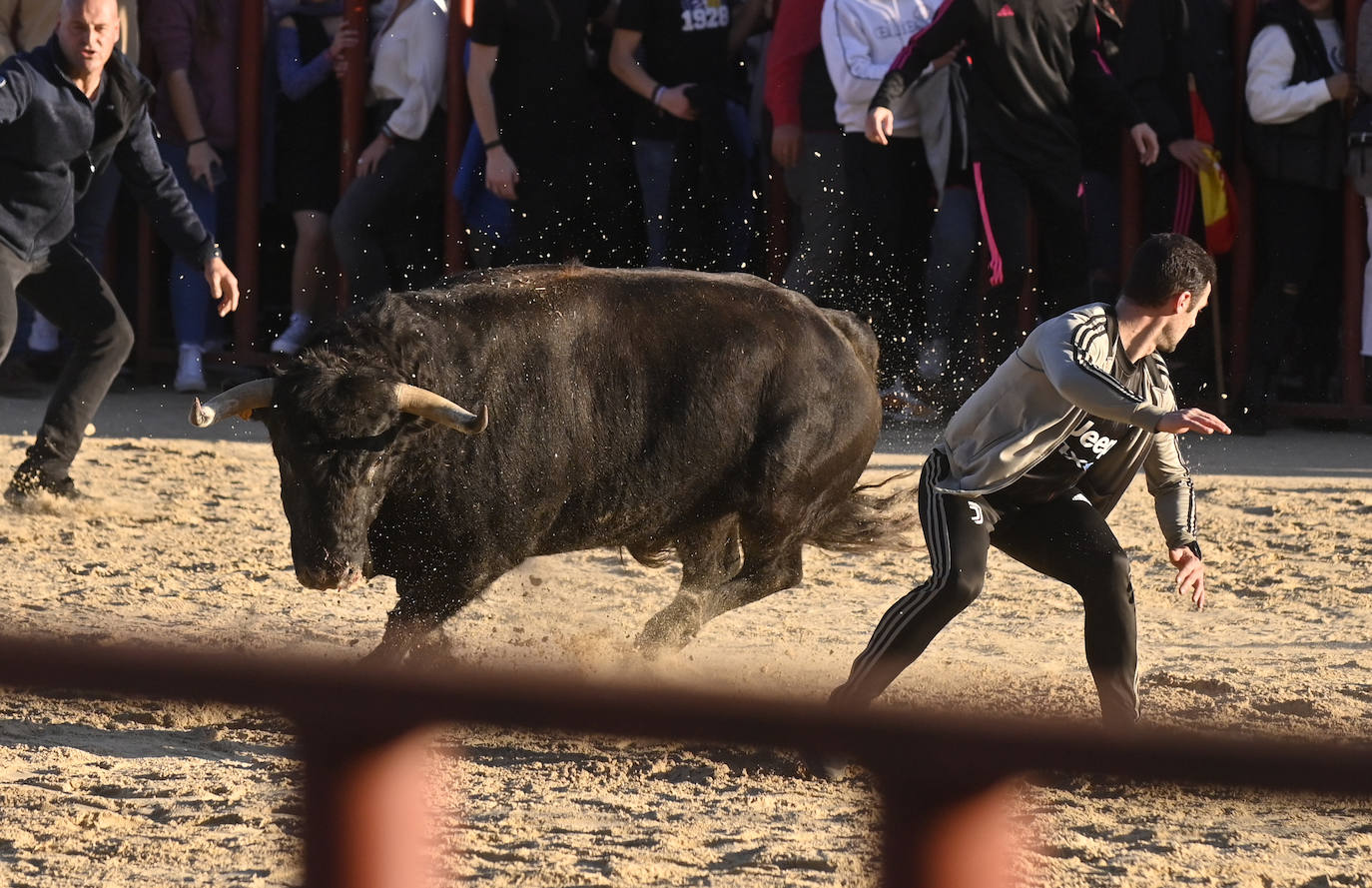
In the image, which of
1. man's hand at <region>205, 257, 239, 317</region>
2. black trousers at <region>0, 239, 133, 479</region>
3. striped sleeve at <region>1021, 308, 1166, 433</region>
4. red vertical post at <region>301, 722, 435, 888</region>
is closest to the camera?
red vertical post at <region>301, 722, 435, 888</region>

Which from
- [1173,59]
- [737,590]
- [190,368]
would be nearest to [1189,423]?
[737,590]

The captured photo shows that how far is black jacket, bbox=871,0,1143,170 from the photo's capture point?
7.99 m

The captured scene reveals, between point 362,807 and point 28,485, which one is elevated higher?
point 362,807

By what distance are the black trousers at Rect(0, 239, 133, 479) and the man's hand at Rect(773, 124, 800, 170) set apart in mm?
2870

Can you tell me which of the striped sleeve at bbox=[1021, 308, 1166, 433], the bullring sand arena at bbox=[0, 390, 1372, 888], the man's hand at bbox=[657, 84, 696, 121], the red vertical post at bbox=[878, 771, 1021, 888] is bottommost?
the bullring sand arena at bbox=[0, 390, 1372, 888]

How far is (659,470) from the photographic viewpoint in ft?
17.6

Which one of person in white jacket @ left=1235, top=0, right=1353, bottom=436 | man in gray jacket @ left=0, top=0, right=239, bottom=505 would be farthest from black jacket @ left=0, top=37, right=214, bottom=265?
person in white jacket @ left=1235, top=0, right=1353, bottom=436

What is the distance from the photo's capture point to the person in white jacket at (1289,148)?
320 inches

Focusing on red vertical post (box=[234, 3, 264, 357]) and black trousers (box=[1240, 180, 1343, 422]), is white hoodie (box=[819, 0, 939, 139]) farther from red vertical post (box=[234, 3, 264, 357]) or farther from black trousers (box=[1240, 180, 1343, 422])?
red vertical post (box=[234, 3, 264, 357])

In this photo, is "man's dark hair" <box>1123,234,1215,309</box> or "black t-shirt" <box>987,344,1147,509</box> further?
"black t-shirt" <box>987,344,1147,509</box>

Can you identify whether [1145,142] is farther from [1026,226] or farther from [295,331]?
[295,331]

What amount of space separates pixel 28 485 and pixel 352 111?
2.83 metres

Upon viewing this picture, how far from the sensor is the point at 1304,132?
27.0 feet

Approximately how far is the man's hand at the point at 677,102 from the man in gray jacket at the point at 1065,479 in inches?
161
